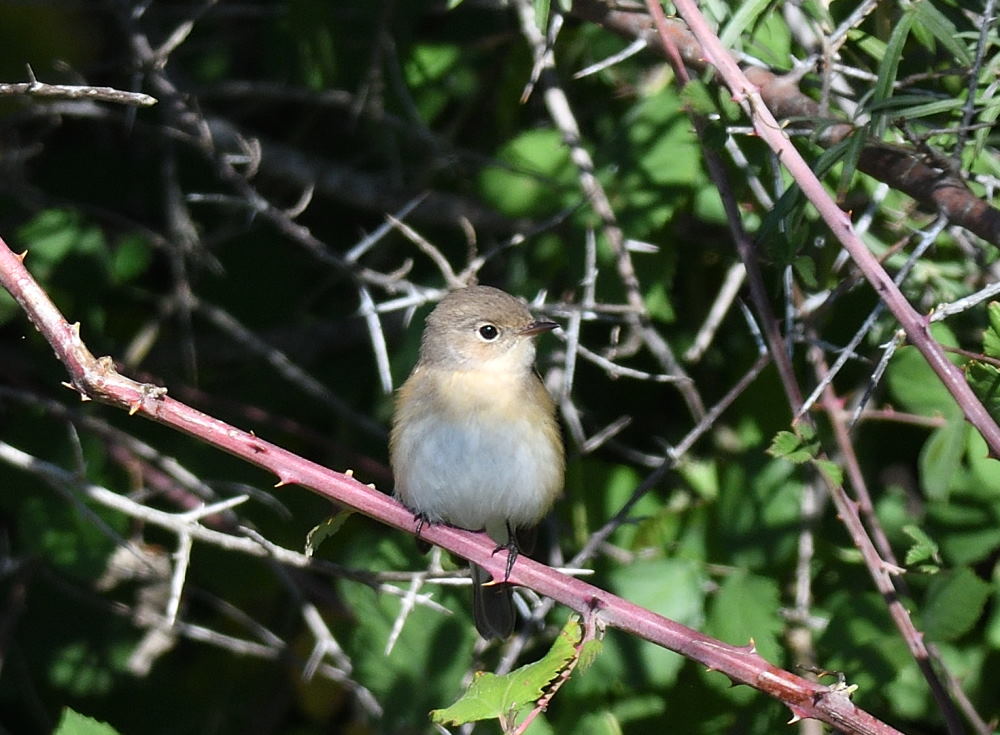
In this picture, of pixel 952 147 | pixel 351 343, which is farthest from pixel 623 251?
pixel 351 343

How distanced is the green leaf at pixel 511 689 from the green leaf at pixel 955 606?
1.46m

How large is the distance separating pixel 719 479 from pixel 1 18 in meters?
3.37

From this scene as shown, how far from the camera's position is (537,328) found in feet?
14.6

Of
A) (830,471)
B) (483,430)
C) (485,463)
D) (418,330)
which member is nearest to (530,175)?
(418,330)

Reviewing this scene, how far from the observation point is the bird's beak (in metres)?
4.38

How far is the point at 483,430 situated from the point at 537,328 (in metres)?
0.44

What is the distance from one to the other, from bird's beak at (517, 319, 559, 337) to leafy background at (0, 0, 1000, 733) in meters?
0.06

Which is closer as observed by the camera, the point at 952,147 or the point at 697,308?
the point at 952,147

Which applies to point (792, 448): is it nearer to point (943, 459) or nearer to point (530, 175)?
point (943, 459)

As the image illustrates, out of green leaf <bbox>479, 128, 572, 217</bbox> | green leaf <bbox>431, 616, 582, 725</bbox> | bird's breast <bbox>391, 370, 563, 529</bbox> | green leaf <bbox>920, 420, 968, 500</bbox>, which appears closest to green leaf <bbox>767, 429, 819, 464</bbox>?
green leaf <bbox>920, 420, 968, 500</bbox>

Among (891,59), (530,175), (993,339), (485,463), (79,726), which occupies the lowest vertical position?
(79,726)

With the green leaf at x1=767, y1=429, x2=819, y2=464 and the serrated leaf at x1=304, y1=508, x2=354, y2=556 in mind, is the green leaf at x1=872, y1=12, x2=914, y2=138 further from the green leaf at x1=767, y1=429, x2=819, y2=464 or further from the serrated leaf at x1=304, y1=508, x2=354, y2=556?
the serrated leaf at x1=304, y1=508, x2=354, y2=556

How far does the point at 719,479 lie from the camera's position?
4.64 metres

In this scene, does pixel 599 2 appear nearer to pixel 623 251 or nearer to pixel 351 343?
pixel 623 251
